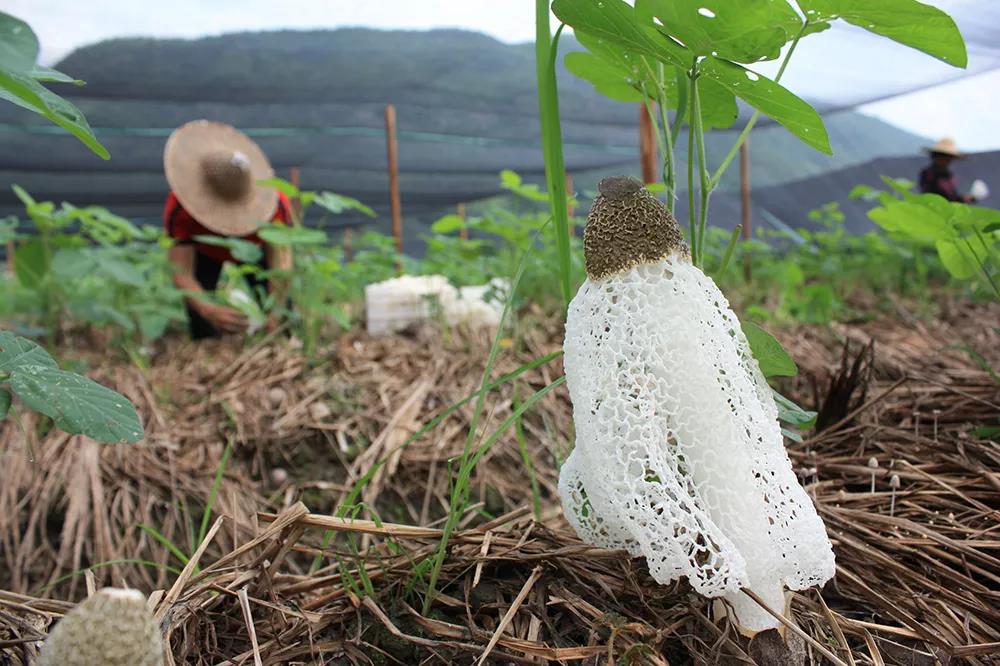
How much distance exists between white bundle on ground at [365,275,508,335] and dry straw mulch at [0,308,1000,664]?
69 cm

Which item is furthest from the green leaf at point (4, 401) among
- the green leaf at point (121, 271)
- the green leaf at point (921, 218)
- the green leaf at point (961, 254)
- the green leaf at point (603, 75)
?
the green leaf at point (121, 271)

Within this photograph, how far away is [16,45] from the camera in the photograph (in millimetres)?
686

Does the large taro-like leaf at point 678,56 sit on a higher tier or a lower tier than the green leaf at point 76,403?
higher

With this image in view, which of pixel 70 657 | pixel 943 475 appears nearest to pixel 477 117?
pixel 943 475

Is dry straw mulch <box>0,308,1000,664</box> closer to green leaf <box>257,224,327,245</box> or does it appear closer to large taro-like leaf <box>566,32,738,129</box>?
green leaf <box>257,224,327,245</box>

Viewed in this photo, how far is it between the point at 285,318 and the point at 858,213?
10.7m

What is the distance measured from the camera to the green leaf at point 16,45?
0.65 metres

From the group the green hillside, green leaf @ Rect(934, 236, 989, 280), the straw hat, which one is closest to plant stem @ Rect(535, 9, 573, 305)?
green leaf @ Rect(934, 236, 989, 280)

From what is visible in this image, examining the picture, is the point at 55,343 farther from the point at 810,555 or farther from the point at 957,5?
the point at 957,5

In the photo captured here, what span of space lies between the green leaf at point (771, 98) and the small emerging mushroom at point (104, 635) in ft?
3.08

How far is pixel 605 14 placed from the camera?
2.83ft

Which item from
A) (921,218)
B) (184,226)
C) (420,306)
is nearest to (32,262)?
(184,226)

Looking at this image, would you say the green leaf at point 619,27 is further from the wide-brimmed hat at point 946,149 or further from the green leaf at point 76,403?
the wide-brimmed hat at point 946,149

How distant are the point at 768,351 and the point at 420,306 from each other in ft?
9.18
